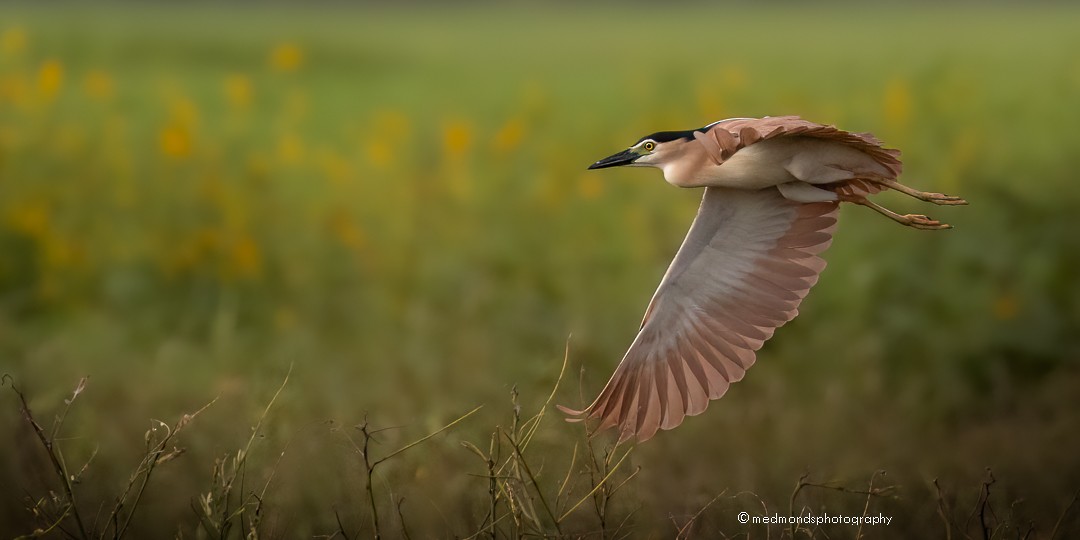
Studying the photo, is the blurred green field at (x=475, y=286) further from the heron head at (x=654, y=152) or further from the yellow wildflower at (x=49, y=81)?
the heron head at (x=654, y=152)

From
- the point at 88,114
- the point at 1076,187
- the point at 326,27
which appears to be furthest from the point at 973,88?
the point at 326,27

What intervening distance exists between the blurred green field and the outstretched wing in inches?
12.1

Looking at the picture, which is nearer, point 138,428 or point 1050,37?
point 138,428

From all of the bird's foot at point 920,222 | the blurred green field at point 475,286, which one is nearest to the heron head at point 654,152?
the bird's foot at point 920,222

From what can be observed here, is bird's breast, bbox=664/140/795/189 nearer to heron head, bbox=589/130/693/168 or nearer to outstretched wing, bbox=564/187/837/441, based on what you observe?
heron head, bbox=589/130/693/168

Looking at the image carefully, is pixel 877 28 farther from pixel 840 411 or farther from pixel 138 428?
pixel 138 428

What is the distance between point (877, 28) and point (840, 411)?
31.3ft

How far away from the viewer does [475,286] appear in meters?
6.38

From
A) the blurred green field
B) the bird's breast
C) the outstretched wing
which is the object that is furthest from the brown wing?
the blurred green field

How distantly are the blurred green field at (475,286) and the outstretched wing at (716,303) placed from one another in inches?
12.1

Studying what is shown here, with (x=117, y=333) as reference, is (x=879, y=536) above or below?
above

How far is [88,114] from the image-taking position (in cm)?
Answer: 771

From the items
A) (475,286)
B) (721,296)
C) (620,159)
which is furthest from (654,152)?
(475,286)

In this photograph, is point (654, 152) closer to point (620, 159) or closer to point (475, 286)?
point (620, 159)
